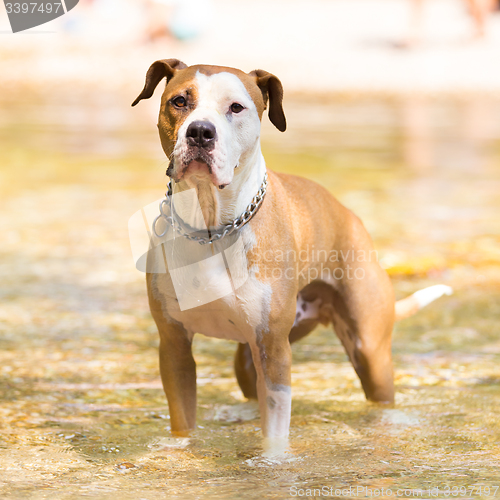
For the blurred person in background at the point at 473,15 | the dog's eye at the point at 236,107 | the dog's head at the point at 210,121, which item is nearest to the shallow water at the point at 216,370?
the dog's head at the point at 210,121

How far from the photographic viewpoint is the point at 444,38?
24875 mm

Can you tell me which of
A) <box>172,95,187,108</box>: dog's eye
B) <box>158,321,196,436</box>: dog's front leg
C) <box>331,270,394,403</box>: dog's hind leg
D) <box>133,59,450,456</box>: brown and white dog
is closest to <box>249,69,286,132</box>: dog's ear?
<box>133,59,450,456</box>: brown and white dog

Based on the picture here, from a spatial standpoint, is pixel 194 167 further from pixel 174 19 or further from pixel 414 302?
pixel 174 19

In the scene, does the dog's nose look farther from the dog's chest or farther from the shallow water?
the shallow water

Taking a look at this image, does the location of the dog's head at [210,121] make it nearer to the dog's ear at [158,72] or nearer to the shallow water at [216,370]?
the dog's ear at [158,72]

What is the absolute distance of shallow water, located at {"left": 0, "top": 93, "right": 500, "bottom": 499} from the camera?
129 inches

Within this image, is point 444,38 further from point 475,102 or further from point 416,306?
point 416,306

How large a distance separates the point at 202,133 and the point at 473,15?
77.8 ft

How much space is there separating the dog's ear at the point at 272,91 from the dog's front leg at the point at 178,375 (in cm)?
102

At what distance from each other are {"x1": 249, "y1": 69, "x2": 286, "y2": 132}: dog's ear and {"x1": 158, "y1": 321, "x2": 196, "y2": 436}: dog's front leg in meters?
1.02

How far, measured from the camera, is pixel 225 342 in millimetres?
5320

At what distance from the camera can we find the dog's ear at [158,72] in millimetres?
3404

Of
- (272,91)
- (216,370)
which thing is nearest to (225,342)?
(216,370)

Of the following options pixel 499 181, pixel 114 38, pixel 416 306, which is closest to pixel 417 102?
pixel 499 181
